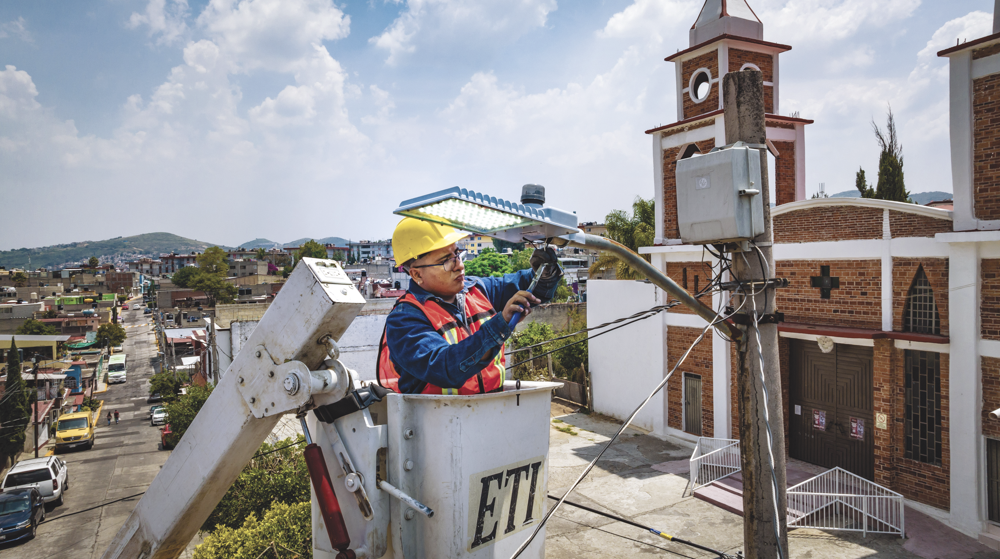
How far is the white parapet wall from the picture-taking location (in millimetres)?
18250

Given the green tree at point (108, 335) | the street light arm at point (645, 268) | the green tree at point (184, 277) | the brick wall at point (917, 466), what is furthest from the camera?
A: the green tree at point (184, 277)

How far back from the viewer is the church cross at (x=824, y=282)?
13.3m

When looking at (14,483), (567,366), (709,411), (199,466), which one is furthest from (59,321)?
(199,466)

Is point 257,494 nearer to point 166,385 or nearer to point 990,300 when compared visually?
point 990,300

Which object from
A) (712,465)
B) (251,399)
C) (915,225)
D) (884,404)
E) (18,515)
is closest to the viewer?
(251,399)

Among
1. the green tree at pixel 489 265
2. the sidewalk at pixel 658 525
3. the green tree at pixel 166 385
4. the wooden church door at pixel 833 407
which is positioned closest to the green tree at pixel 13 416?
the green tree at pixel 166 385

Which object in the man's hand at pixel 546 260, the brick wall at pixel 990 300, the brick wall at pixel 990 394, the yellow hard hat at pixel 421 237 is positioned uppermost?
the yellow hard hat at pixel 421 237

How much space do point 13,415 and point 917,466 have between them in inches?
1218

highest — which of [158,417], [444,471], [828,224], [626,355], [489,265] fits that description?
[489,265]

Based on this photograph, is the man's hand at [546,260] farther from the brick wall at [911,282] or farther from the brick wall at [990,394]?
the brick wall at [911,282]

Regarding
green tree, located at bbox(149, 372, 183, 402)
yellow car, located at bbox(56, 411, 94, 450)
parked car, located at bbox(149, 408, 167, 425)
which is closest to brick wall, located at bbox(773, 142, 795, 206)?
yellow car, located at bbox(56, 411, 94, 450)

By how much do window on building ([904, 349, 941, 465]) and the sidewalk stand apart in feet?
4.11

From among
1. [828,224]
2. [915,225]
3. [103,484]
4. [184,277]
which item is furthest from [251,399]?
[184,277]

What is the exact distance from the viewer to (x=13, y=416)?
953 inches
